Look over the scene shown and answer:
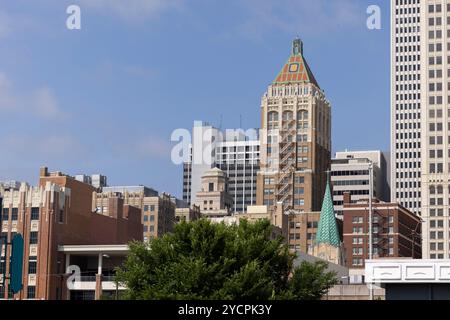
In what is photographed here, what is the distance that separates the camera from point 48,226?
405ft

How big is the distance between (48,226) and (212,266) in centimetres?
6677

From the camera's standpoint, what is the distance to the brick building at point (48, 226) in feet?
398

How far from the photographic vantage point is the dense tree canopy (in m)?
59.6

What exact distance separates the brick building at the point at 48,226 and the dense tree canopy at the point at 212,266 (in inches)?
2142

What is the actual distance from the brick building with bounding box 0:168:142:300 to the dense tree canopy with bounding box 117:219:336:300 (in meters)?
54.4

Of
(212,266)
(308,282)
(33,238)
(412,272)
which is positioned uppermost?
(33,238)

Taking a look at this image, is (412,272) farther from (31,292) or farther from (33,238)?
(33,238)

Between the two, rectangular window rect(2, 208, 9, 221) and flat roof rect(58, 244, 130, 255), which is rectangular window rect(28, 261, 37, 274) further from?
rectangular window rect(2, 208, 9, 221)

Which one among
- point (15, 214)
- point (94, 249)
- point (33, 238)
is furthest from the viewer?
point (15, 214)

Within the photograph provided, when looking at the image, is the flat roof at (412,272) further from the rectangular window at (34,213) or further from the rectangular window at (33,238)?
the rectangular window at (34,213)

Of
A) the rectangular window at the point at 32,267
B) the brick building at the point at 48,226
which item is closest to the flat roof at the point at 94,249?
the brick building at the point at 48,226

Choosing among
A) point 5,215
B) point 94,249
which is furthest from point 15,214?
point 94,249

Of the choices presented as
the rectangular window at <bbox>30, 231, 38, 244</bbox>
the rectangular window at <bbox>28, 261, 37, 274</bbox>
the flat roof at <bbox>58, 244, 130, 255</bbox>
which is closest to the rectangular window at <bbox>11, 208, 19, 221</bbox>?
the rectangular window at <bbox>30, 231, 38, 244</bbox>
